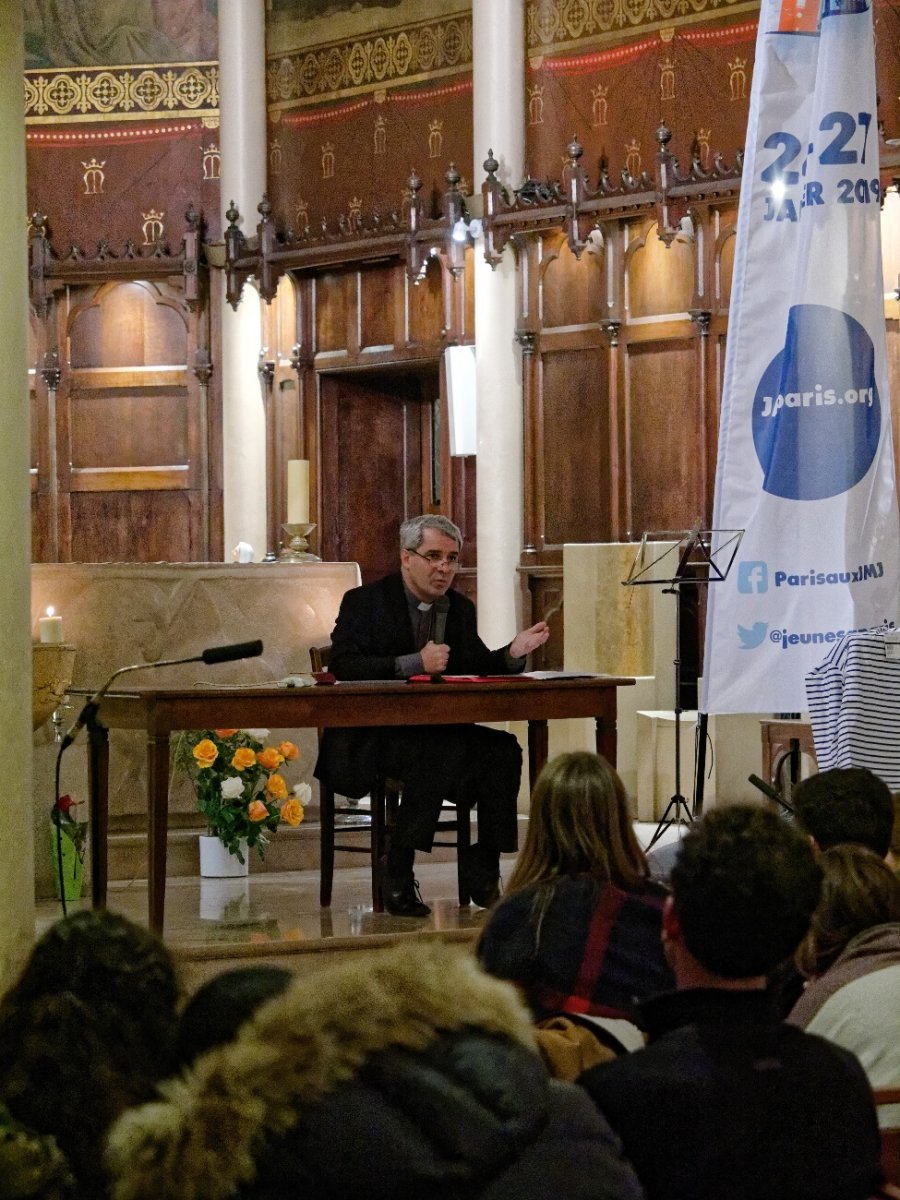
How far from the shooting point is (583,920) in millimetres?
2855

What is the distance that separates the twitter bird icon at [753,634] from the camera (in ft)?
17.5

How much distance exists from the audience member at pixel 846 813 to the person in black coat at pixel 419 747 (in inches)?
91.8

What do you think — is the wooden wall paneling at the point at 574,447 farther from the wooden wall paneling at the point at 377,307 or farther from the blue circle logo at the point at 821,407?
the blue circle logo at the point at 821,407

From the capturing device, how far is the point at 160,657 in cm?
759

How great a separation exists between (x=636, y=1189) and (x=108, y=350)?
35.9 ft

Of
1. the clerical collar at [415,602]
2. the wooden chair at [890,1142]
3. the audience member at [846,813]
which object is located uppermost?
the clerical collar at [415,602]

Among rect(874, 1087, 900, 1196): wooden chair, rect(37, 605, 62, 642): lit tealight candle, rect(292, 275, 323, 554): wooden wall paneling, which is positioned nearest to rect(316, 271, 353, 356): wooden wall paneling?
rect(292, 275, 323, 554): wooden wall paneling

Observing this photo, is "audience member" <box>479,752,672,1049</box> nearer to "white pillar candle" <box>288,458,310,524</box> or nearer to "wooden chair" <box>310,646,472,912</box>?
"wooden chair" <box>310,646,472,912</box>

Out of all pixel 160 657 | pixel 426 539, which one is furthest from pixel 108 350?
pixel 426 539

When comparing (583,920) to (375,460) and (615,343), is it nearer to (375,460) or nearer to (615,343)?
(615,343)

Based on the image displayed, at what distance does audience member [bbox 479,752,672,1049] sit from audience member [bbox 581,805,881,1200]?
0.83 m

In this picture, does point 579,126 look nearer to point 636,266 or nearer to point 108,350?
point 636,266

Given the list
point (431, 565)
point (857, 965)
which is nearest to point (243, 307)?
point (431, 565)

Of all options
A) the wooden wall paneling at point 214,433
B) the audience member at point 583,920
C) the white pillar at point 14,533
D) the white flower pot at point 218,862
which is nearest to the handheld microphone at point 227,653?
the white pillar at point 14,533
